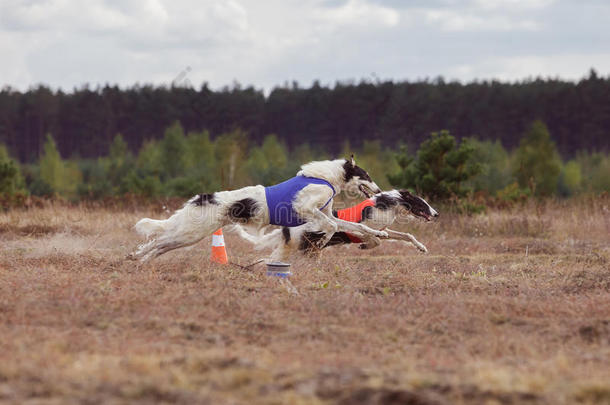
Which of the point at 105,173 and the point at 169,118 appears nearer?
the point at 105,173

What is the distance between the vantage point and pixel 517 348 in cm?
571

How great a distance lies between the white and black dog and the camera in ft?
34.7

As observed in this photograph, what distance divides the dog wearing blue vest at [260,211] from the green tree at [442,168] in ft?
28.6

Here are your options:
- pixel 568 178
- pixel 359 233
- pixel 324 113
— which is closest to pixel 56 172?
pixel 324 113

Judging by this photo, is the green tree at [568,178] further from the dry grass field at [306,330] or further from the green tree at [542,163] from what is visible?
the dry grass field at [306,330]

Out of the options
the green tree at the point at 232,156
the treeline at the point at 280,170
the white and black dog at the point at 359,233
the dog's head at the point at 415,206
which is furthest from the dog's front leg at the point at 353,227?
the green tree at the point at 232,156

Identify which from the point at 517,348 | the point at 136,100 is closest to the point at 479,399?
the point at 517,348

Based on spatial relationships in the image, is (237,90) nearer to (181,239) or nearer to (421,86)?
(421,86)

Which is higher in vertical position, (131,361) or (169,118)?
(169,118)

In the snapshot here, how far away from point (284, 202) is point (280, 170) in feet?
72.9

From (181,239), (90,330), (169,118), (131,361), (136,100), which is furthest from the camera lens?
(136,100)

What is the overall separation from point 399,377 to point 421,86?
69.9 m

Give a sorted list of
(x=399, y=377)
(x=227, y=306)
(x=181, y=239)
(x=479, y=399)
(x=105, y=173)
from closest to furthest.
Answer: (x=479, y=399) → (x=399, y=377) → (x=227, y=306) → (x=181, y=239) → (x=105, y=173)

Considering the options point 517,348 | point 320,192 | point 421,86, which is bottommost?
point 517,348
